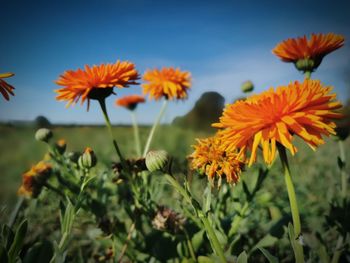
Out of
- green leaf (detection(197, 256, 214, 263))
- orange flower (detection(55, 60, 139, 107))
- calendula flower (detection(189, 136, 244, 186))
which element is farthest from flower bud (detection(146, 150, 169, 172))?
green leaf (detection(197, 256, 214, 263))

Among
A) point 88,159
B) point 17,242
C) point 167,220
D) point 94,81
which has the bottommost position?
point 167,220

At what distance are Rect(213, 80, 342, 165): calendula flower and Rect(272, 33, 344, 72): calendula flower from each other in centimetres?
46

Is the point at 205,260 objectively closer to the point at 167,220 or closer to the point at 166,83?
the point at 167,220

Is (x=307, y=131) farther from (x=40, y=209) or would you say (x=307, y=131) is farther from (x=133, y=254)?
(x=40, y=209)

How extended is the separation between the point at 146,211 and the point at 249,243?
0.72 meters

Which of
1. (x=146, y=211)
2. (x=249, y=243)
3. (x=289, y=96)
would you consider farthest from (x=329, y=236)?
(x=289, y=96)

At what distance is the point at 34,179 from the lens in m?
1.54

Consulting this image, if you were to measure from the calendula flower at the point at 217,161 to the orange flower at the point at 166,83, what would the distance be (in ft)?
2.77

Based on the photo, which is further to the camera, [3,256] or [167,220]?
[167,220]

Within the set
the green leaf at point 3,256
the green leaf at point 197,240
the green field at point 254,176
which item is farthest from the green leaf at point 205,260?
the green leaf at point 3,256

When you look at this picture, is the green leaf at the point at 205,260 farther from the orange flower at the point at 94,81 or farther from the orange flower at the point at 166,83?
the orange flower at the point at 166,83

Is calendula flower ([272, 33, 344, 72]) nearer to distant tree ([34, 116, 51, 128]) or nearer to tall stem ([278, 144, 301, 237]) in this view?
tall stem ([278, 144, 301, 237])

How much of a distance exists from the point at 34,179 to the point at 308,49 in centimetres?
159

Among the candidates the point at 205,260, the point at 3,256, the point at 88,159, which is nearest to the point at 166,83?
the point at 88,159
